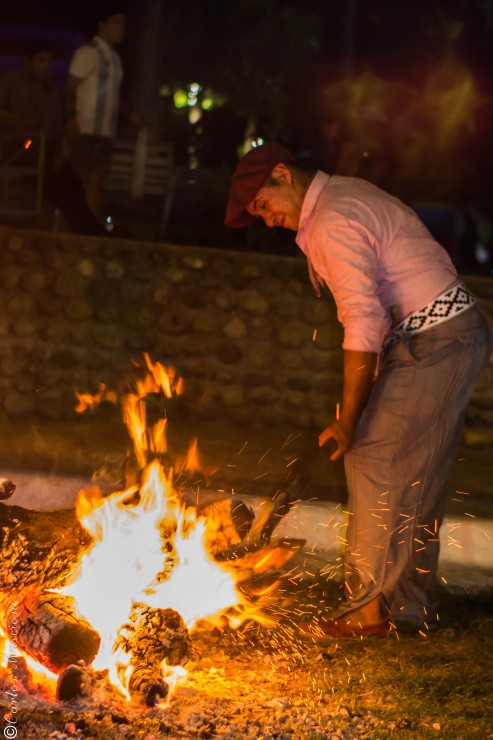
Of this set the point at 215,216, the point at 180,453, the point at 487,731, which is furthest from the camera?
the point at 215,216

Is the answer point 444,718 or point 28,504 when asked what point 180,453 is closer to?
point 28,504

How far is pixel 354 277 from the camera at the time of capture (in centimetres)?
419

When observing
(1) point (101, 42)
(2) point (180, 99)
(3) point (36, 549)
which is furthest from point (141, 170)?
(2) point (180, 99)

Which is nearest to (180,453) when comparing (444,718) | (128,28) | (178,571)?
(178,571)

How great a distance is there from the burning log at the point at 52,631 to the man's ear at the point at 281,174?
6.07 feet

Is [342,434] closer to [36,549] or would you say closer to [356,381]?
[356,381]

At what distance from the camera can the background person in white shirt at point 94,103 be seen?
905 cm

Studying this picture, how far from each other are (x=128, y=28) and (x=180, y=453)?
52.1ft

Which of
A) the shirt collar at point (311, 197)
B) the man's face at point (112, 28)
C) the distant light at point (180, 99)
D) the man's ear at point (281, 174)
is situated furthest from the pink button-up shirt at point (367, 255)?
the distant light at point (180, 99)

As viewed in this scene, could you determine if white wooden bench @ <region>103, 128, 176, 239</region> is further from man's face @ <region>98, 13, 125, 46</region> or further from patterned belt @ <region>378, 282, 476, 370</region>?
patterned belt @ <region>378, 282, 476, 370</region>

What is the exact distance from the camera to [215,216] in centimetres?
1078

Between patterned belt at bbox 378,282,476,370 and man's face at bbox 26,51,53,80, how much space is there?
18.9 feet

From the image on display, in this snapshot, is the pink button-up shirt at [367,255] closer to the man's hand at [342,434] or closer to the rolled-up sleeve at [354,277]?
the rolled-up sleeve at [354,277]

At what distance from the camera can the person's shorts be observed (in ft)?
30.3
